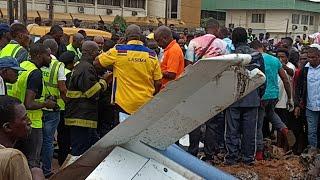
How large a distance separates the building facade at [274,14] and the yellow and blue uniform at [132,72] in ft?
210

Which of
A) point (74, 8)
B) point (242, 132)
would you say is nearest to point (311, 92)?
point (242, 132)

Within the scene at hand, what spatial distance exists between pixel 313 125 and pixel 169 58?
2.44 m

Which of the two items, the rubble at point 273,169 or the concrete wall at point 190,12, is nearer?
the rubble at point 273,169

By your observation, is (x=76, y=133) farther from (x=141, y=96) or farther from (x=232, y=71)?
(x=232, y=71)

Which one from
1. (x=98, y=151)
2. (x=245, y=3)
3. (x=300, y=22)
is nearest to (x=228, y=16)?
(x=245, y=3)

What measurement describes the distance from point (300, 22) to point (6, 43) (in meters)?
70.7

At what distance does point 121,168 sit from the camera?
106 inches

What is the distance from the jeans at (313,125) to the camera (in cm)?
778

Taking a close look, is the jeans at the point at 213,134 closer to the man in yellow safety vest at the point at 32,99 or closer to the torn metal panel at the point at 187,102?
the man in yellow safety vest at the point at 32,99

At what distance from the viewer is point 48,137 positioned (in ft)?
21.0

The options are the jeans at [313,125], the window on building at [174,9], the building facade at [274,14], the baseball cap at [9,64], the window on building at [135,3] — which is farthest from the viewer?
the building facade at [274,14]

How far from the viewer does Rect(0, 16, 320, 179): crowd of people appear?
5746mm

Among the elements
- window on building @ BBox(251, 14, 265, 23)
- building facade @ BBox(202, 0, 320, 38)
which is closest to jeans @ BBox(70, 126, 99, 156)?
building facade @ BBox(202, 0, 320, 38)

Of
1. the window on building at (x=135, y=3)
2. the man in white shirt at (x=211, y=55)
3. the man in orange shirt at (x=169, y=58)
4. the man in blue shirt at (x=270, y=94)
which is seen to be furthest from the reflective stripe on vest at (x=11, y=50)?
the window on building at (x=135, y=3)
